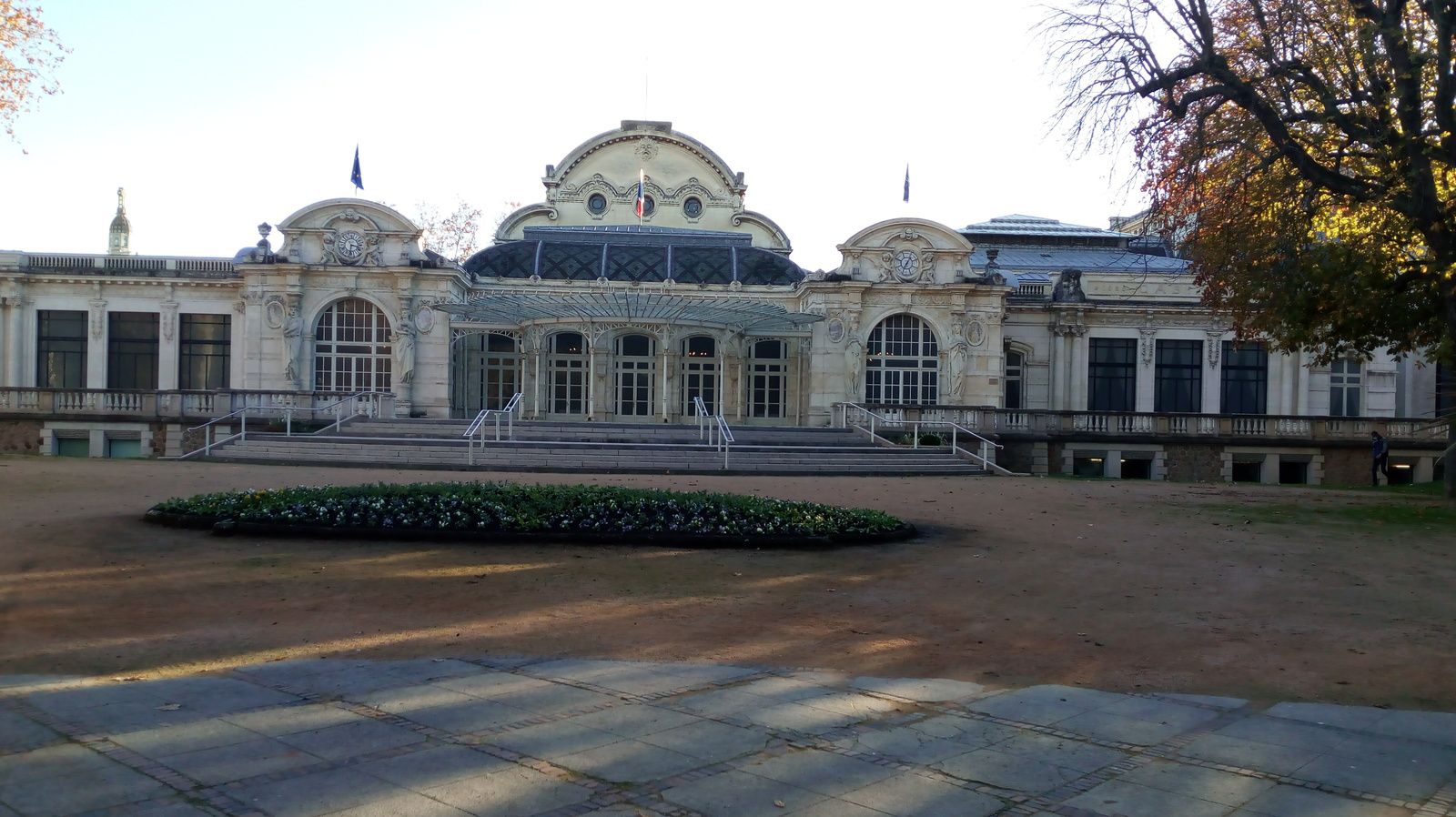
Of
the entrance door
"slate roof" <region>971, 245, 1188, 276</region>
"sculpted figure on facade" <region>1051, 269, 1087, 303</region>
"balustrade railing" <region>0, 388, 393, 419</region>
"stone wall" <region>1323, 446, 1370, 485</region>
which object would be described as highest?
"slate roof" <region>971, 245, 1188, 276</region>

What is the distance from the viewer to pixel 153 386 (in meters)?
39.3

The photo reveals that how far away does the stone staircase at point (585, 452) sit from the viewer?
81.6 ft

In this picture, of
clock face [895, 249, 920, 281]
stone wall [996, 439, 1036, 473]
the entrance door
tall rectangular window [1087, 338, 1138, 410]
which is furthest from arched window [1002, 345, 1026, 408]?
the entrance door

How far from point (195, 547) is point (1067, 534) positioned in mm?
10497

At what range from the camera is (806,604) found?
966 cm

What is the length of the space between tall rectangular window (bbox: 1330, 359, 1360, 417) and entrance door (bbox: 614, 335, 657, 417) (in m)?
Answer: 25.3

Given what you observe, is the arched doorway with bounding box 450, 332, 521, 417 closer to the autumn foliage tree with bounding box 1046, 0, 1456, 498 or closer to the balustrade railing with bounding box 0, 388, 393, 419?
the balustrade railing with bounding box 0, 388, 393, 419

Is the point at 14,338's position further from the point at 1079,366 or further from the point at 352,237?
the point at 1079,366

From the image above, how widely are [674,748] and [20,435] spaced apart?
35.6m

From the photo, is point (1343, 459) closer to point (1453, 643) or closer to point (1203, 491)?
point (1203, 491)

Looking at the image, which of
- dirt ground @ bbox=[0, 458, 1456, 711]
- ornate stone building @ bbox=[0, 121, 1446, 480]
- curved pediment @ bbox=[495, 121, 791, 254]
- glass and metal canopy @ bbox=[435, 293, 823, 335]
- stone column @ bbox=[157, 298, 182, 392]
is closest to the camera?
dirt ground @ bbox=[0, 458, 1456, 711]

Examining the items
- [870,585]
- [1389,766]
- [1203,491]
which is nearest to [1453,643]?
[1389,766]

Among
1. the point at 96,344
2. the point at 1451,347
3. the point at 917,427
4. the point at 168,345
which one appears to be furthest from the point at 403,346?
the point at 1451,347

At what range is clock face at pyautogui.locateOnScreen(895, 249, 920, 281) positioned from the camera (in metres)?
38.8
